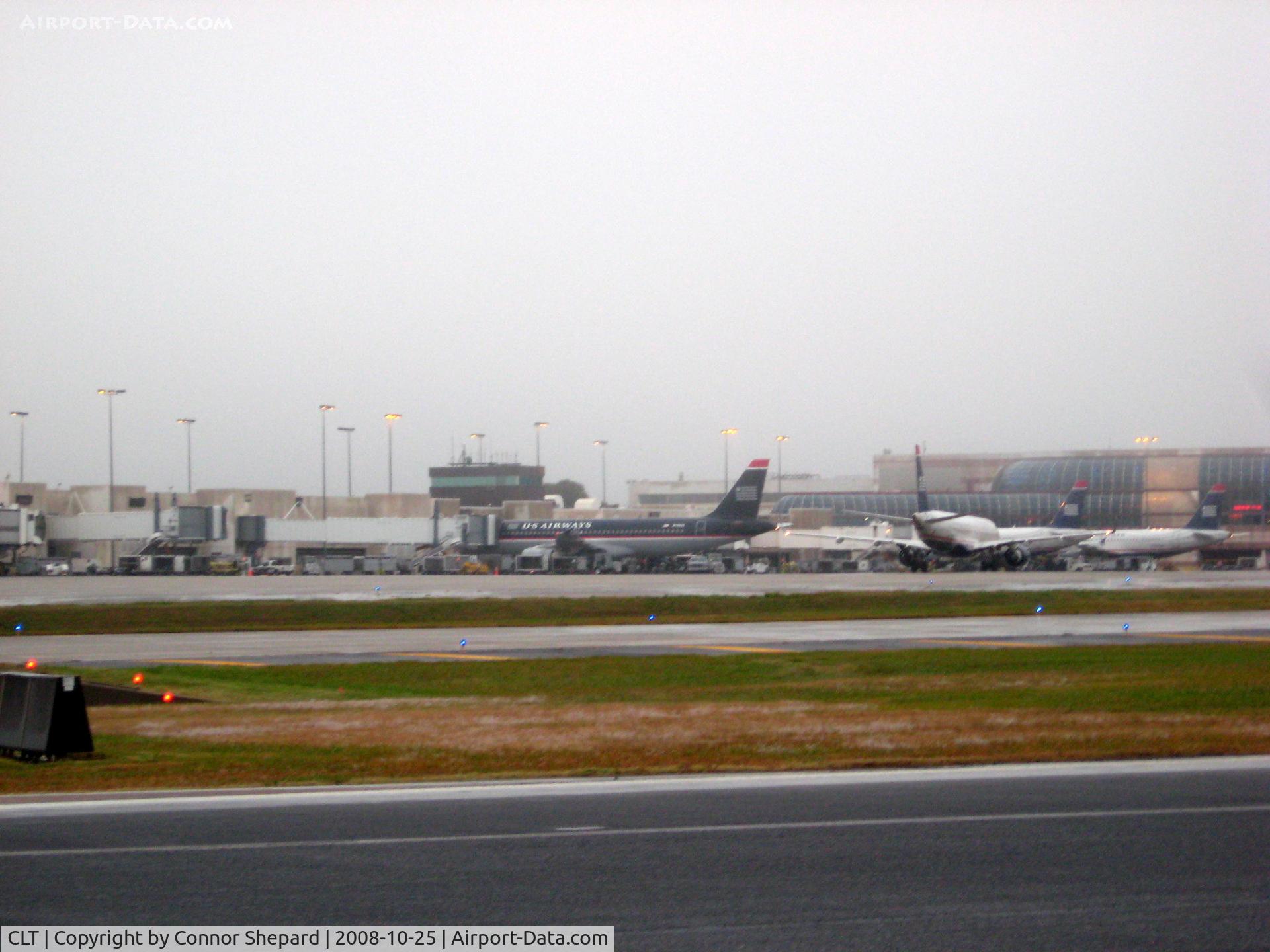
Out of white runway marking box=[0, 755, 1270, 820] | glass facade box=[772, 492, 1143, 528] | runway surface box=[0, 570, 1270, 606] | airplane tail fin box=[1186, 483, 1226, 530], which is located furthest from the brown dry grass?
glass facade box=[772, 492, 1143, 528]

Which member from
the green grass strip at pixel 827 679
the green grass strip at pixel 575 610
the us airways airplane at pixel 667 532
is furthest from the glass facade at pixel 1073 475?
the green grass strip at pixel 827 679

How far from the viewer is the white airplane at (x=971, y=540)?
6781 cm

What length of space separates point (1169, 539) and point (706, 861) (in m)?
72.3

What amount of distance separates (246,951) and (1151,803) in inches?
303

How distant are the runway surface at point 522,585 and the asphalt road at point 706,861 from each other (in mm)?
36405

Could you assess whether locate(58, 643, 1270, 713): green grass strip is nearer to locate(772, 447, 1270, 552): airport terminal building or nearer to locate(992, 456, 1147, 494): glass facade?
locate(772, 447, 1270, 552): airport terminal building

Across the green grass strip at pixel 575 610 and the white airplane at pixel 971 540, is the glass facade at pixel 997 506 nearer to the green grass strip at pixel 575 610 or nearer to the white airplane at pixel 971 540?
the white airplane at pixel 971 540

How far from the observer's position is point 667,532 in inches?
3076

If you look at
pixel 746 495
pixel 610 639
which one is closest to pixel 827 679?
pixel 610 639

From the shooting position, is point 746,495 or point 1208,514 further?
point 746,495

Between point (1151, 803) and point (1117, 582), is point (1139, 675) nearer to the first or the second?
point (1151, 803)

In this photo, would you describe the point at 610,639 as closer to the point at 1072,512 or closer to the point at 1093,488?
the point at 1072,512

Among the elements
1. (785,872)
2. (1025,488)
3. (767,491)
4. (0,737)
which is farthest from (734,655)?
(767,491)

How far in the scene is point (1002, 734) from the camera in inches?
584
